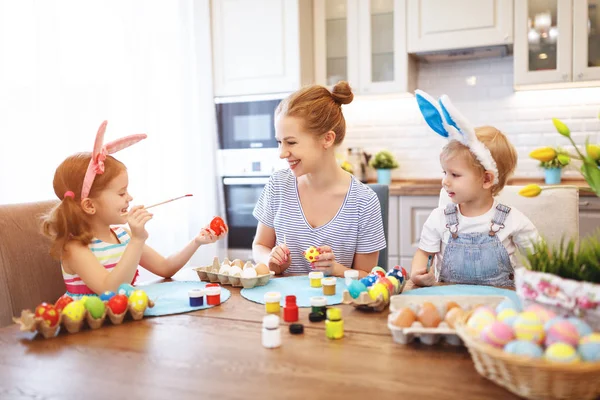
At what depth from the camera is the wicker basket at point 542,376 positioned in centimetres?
77

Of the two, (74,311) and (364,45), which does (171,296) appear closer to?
(74,311)

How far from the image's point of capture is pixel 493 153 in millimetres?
1756

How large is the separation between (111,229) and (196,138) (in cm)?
213

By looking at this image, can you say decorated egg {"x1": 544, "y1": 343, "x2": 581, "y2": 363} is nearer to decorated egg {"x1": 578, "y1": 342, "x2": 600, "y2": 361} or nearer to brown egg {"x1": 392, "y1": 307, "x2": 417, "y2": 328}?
decorated egg {"x1": 578, "y1": 342, "x2": 600, "y2": 361}

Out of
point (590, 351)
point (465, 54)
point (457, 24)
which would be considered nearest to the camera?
point (590, 351)

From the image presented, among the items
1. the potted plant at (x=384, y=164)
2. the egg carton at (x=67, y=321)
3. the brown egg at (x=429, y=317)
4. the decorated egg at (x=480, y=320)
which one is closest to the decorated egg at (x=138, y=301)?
the egg carton at (x=67, y=321)

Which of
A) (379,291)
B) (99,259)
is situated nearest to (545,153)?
(379,291)

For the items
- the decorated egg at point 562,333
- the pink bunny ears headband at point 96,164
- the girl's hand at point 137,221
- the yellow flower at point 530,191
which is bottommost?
the decorated egg at point 562,333

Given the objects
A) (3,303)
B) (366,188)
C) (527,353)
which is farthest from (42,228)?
(527,353)

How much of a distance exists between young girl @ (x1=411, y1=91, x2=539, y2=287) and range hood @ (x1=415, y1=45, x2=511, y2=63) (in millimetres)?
1900

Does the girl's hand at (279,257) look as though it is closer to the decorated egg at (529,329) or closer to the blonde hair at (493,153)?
the blonde hair at (493,153)

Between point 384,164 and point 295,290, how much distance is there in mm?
2410

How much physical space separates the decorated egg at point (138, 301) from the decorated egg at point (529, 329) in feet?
2.61

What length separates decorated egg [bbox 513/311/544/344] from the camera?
2.67ft
